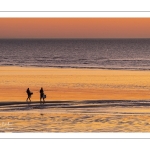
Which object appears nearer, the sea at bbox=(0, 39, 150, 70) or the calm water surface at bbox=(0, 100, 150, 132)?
the calm water surface at bbox=(0, 100, 150, 132)

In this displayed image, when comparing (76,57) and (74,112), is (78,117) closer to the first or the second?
(74,112)

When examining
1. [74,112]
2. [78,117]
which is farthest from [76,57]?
[78,117]

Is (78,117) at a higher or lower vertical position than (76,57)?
lower

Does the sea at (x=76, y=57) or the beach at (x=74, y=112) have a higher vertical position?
the sea at (x=76, y=57)

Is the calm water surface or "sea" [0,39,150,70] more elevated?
"sea" [0,39,150,70]

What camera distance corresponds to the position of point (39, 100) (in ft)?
41.2

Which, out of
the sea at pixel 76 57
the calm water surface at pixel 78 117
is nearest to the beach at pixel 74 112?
the calm water surface at pixel 78 117

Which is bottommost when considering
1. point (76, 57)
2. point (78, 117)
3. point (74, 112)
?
point (78, 117)

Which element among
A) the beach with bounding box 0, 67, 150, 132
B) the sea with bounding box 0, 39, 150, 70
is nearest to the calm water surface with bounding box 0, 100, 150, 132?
the beach with bounding box 0, 67, 150, 132

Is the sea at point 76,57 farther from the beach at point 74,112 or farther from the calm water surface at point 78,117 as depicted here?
the calm water surface at point 78,117

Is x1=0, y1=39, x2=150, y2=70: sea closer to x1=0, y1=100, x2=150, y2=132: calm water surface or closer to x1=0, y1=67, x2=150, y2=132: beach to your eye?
x1=0, y1=67, x2=150, y2=132: beach

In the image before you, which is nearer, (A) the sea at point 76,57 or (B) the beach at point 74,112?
(B) the beach at point 74,112
